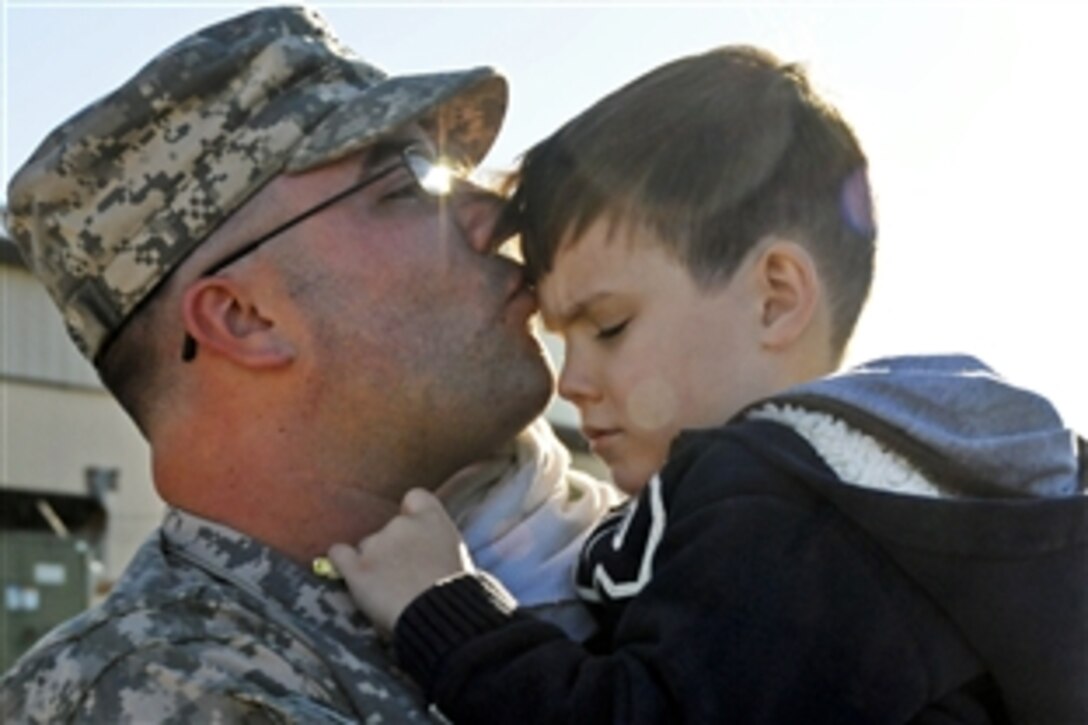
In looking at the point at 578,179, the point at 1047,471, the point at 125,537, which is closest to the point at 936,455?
the point at 1047,471

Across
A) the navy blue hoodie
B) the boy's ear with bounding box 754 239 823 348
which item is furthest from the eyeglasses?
the navy blue hoodie

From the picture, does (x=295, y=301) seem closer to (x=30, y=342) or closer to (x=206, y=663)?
(x=206, y=663)

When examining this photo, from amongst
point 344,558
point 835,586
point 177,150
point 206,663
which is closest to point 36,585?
point 177,150

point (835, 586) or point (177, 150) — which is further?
point (177, 150)

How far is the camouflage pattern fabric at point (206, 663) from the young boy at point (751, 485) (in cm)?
8

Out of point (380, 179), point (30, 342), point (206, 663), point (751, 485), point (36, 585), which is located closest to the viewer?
point (751, 485)

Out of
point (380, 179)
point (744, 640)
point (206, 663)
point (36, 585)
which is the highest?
point (380, 179)

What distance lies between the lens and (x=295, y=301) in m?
3.69

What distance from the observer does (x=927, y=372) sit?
305cm

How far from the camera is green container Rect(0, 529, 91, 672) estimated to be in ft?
67.6

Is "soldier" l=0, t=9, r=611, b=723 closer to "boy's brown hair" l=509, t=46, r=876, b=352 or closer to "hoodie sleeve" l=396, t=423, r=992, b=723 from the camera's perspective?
"boy's brown hair" l=509, t=46, r=876, b=352

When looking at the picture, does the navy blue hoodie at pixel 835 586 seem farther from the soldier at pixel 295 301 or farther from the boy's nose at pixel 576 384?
the soldier at pixel 295 301

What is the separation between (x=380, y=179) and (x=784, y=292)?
800 mm

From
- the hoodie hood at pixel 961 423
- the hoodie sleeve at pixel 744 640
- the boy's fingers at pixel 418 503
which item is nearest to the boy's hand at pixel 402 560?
the boy's fingers at pixel 418 503
